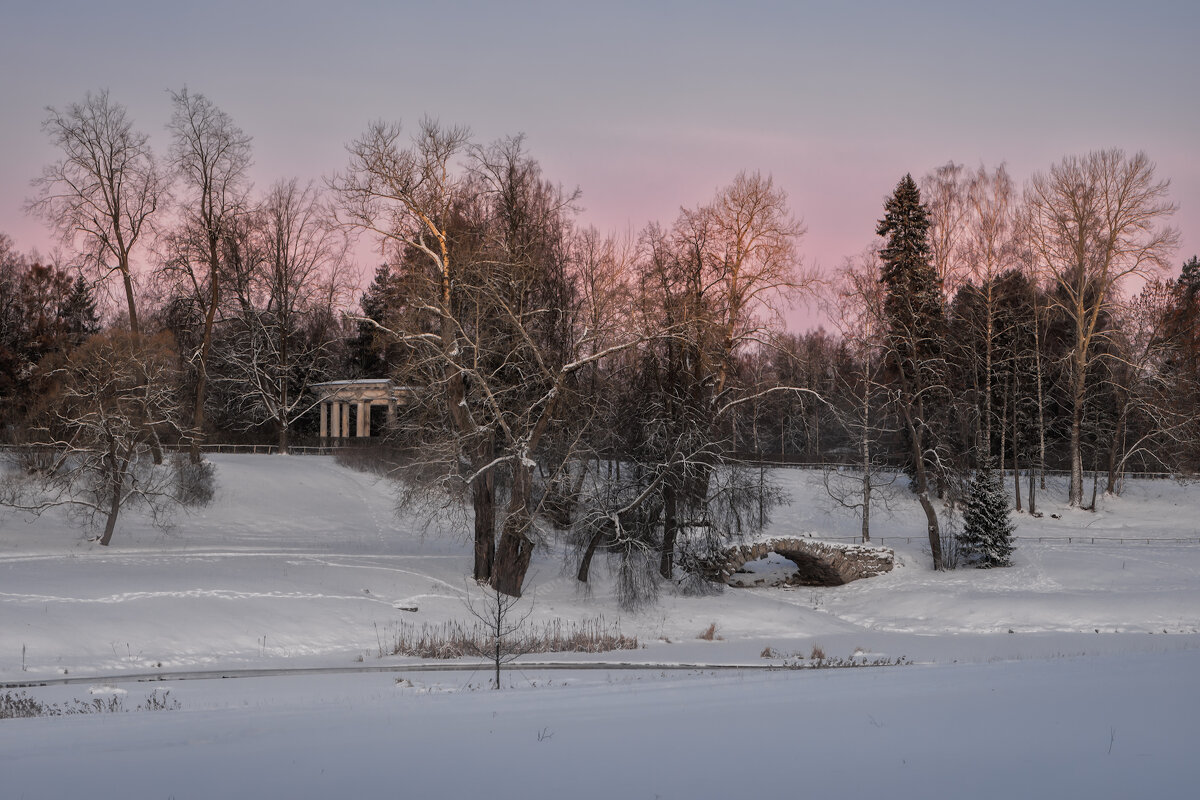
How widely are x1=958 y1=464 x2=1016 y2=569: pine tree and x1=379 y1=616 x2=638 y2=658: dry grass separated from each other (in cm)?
1408

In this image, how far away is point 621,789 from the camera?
8.83m

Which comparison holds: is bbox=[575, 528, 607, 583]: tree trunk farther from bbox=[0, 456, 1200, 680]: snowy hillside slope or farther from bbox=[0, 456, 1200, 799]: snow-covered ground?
bbox=[0, 456, 1200, 799]: snow-covered ground

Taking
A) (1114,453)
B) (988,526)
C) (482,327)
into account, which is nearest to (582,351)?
(482,327)

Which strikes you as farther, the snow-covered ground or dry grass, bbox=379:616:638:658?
dry grass, bbox=379:616:638:658

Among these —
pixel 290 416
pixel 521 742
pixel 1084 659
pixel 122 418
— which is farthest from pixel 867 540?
pixel 290 416

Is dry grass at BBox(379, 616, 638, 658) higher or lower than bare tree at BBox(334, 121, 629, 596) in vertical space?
lower

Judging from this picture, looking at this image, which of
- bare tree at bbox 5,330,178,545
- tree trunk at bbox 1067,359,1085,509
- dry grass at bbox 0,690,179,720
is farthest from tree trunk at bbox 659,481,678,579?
tree trunk at bbox 1067,359,1085,509

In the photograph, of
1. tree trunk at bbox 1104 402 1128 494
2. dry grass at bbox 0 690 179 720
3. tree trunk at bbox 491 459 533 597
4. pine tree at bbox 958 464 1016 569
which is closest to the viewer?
dry grass at bbox 0 690 179 720

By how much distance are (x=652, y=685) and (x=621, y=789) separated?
638 centimetres

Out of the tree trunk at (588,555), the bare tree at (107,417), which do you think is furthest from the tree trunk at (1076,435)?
the bare tree at (107,417)

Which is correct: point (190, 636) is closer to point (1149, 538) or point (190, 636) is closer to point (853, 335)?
point (853, 335)

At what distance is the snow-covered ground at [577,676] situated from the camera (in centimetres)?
926

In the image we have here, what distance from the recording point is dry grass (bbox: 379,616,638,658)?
843 inches

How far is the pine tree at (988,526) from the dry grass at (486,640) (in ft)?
46.2
